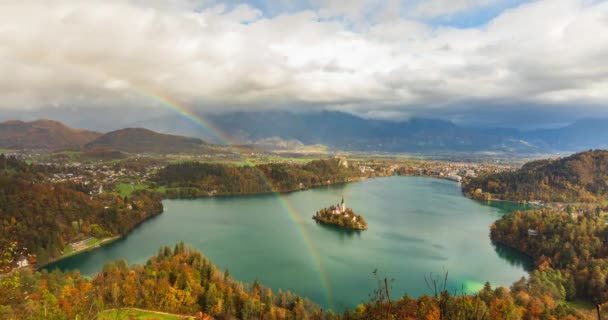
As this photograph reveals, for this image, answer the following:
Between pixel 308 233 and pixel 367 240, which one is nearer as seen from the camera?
pixel 367 240

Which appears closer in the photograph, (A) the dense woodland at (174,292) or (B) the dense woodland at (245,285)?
(B) the dense woodland at (245,285)

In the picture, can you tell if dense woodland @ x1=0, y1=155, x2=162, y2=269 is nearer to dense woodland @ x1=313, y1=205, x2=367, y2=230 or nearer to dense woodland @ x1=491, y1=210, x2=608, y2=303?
dense woodland @ x1=313, y1=205, x2=367, y2=230

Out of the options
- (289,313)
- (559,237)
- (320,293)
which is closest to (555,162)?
(559,237)

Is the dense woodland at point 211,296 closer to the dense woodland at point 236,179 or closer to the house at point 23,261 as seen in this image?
the house at point 23,261

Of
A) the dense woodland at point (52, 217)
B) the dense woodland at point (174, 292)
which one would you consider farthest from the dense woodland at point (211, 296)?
the dense woodland at point (52, 217)

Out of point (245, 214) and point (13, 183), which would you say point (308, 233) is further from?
point (13, 183)

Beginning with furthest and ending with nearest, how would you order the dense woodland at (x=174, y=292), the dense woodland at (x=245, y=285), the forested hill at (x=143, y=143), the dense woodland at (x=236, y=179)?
the forested hill at (x=143, y=143) < the dense woodland at (x=236, y=179) < the dense woodland at (x=174, y=292) < the dense woodland at (x=245, y=285)

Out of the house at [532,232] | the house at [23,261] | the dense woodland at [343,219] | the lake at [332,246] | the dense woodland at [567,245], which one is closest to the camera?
the dense woodland at [567,245]

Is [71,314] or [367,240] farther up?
[71,314]
